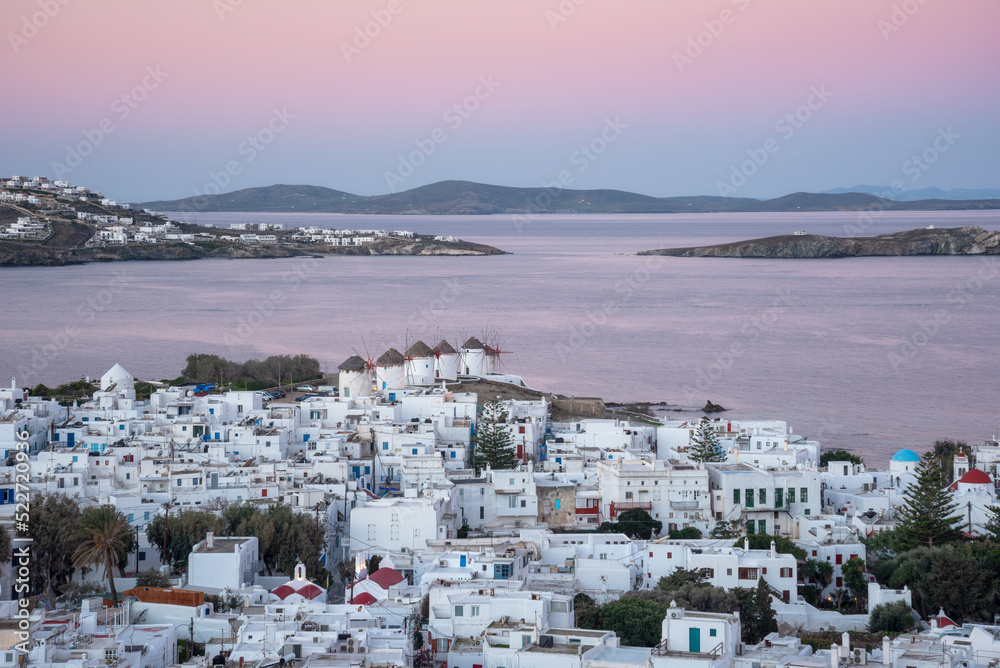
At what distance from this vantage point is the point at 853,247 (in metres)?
125

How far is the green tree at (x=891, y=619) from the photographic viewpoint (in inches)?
623

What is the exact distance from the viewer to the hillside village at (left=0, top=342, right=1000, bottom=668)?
42.7ft

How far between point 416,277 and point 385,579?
263 ft

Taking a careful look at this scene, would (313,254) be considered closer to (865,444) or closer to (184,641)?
(865,444)

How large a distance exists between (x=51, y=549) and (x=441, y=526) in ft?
18.5

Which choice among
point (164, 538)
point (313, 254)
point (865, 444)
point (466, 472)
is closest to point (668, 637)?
point (164, 538)

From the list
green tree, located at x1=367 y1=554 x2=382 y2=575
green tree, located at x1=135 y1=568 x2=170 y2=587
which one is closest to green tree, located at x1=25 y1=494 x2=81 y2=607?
green tree, located at x1=135 y1=568 x2=170 y2=587

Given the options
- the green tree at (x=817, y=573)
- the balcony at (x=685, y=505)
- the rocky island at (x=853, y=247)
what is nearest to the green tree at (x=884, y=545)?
the green tree at (x=817, y=573)

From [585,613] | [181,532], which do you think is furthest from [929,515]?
[181,532]

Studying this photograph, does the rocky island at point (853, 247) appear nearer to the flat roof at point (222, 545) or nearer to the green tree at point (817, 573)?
the green tree at point (817, 573)

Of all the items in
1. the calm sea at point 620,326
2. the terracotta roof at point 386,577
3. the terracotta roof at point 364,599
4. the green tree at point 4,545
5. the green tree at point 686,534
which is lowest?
the terracotta roof at point 364,599

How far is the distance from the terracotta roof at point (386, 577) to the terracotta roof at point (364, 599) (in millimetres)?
501

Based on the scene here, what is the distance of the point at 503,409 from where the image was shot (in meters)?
27.9

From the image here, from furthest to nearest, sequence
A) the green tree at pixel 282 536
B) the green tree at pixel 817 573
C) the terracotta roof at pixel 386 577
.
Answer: the green tree at pixel 817 573, the green tree at pixel 282 536, the terracotta roof at pixel 386 577
